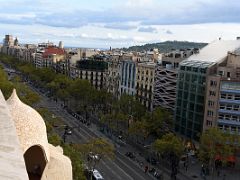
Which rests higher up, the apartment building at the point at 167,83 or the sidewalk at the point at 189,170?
the apartment building at the point at 167,83

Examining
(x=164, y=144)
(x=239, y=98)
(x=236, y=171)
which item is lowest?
(x=236, y=171)

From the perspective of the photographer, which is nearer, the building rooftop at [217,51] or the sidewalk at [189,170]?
the sidewalk at [189,170]

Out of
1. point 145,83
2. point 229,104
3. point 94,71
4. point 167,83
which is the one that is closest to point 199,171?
point 229,104

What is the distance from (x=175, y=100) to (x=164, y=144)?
25548 mm

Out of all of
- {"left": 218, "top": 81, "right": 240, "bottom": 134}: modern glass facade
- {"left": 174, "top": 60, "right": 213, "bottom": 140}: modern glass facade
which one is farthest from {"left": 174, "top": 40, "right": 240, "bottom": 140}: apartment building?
{"left": 218, "top": 81, "right": 240, "bottom": 134}: modern glass facade

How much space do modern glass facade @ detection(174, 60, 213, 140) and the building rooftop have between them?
3.04 metres

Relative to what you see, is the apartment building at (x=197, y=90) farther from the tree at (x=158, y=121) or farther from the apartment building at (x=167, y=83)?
the apartment building at (x=167, y=83)

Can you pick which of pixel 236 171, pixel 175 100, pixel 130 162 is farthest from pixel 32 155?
pixel 175 100

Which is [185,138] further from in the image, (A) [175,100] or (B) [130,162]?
(B) [130,162]

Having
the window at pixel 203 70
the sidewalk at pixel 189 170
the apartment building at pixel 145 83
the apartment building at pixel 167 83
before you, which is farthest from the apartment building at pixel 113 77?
the window at pixel 203 70

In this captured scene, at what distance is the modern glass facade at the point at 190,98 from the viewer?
265 feet

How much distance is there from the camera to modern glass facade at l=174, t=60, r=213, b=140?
80.8 m

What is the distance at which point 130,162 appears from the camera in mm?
73000

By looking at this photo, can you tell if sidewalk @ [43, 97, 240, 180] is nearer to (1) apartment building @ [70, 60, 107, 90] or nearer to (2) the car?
(2) the car
